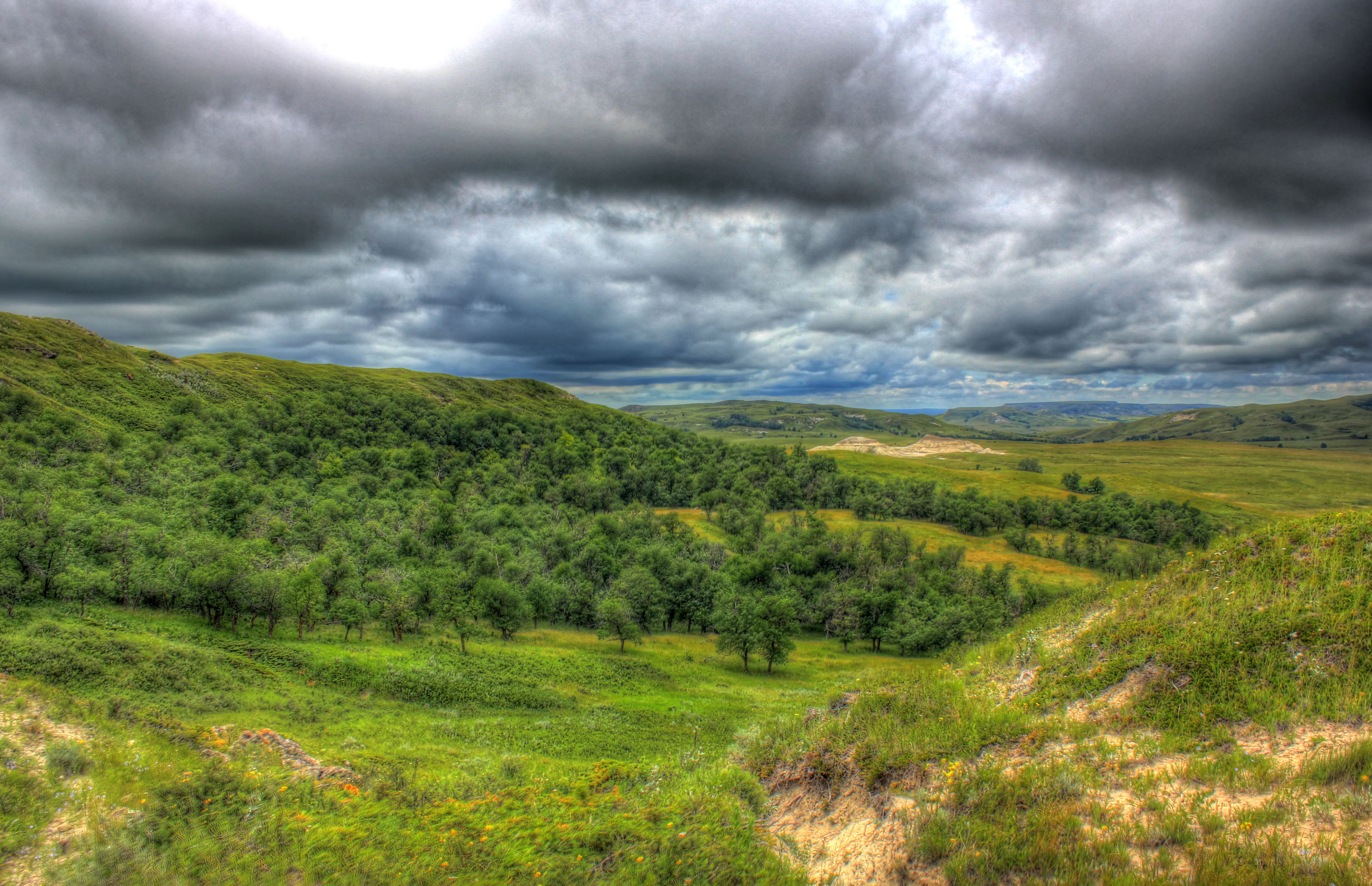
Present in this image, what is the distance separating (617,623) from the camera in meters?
Answer: 59.5

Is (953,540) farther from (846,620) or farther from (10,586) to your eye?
(10,586)

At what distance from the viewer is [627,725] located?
33.8 metres

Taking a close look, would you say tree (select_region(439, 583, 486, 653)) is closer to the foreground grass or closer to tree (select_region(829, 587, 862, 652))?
the foreground grass

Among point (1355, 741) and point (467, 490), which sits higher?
point (1355, 741)

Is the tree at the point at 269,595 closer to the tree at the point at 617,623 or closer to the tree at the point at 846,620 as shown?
the tree at the point at 617,623

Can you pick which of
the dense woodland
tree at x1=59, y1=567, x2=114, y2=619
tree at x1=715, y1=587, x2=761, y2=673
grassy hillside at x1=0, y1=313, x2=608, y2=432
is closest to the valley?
tree at x1=59, y1=567, x2=114, y2=619

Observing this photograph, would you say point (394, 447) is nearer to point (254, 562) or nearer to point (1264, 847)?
point (254, 562)

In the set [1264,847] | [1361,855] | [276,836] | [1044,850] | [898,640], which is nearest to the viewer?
[1361,855]

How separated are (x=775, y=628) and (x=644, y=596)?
72.3 feet

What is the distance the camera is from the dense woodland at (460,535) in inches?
1869

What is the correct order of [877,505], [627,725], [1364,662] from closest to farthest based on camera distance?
1. [1364,662]
2. [627,725]
3. [877,505]

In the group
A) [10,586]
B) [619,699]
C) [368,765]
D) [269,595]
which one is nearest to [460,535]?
[269,595]

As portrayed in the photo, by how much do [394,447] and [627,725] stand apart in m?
134

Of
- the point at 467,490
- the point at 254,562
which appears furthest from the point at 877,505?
the point at 254,562
